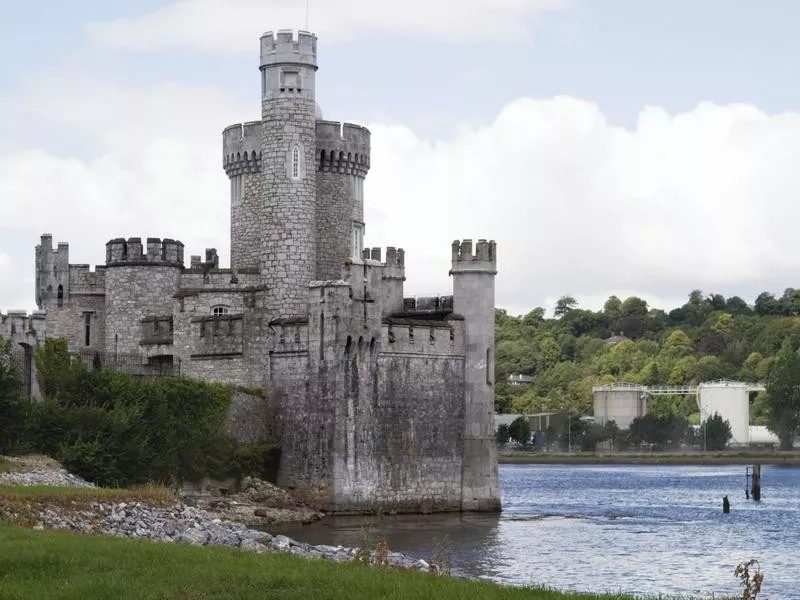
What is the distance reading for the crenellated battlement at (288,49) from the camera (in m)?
66.8

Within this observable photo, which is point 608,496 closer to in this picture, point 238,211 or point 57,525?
point 238,211

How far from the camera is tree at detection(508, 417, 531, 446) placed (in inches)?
6560

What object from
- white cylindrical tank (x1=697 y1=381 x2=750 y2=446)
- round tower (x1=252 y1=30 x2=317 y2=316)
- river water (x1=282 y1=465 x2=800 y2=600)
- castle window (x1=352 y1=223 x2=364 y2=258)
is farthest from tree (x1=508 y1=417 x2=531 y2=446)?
round tower (x1=252 y1=30 x2=317 y2=316)

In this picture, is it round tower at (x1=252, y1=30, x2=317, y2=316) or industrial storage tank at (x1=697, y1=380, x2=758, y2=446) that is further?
industrial storage tank at (x1=697, y1=380, x2=758, y2=446)

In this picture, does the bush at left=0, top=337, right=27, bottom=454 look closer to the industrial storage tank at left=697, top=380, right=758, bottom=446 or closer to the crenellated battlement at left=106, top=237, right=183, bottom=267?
the crenellated battlement at left=106, top=237, right=183, bottom=267

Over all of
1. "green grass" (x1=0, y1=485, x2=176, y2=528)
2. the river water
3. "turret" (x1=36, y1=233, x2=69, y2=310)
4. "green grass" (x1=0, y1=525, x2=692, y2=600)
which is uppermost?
"turret" (x1=36, y1=233, x2=69, y2=310)

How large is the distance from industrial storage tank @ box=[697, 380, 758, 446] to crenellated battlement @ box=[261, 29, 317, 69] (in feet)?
369

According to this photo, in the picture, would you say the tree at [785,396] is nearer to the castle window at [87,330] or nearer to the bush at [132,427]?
the castle window at [87,330]

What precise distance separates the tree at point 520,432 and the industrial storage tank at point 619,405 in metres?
12.6

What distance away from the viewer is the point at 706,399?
17425 centimetres

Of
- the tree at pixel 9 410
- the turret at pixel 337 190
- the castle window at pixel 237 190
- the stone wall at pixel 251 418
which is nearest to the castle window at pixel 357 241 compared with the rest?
the turret at pixel 337 190

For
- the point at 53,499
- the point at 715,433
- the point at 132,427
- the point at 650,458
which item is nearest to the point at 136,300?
the point at 132,427

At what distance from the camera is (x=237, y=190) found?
70375 mm

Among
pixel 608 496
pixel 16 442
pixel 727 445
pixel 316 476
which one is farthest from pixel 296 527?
pixel 727 445
